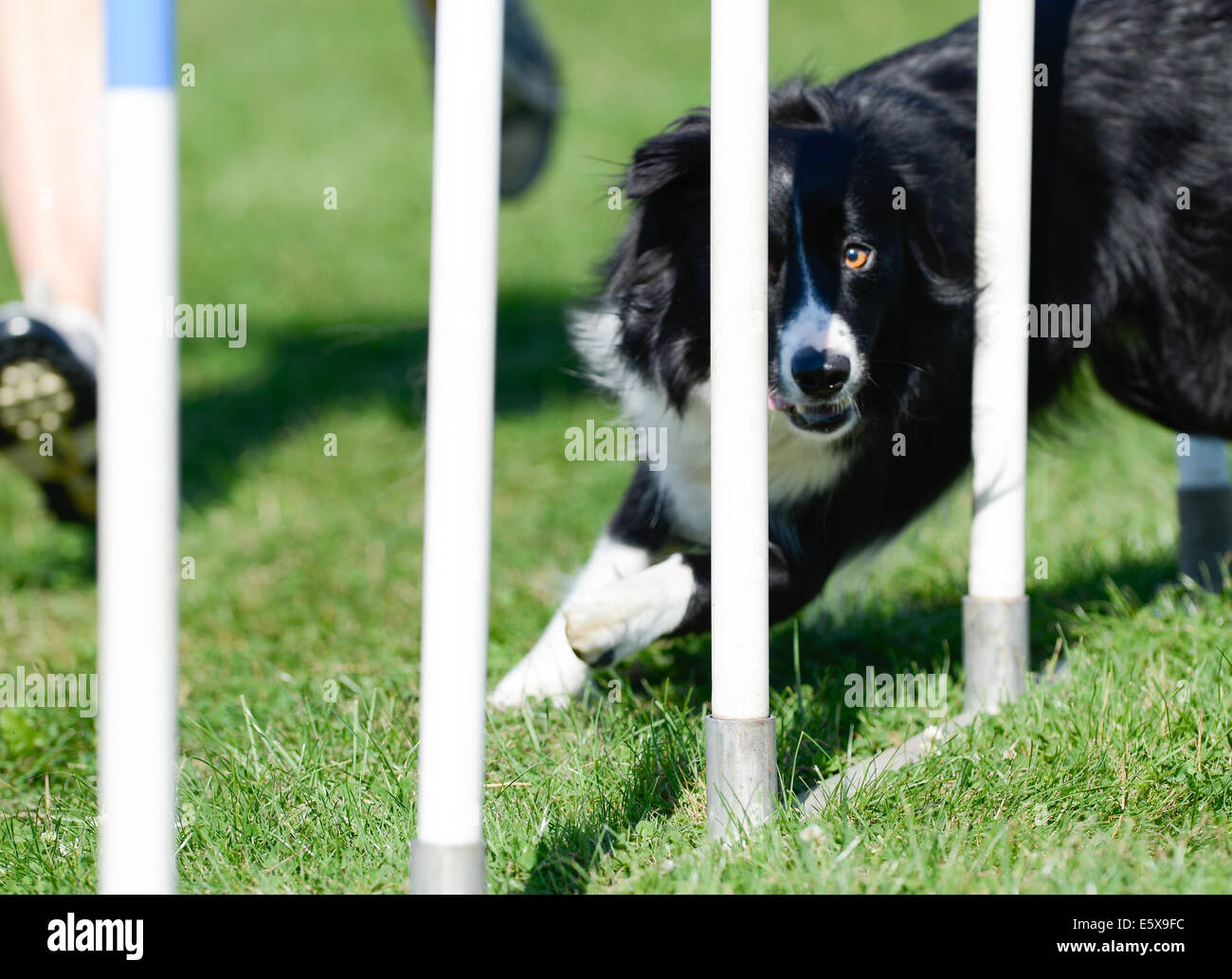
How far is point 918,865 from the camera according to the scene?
2080 millimetres

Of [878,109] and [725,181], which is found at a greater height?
[878,109]

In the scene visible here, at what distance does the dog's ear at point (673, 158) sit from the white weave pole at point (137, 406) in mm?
1522

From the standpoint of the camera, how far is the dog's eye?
9.27ft

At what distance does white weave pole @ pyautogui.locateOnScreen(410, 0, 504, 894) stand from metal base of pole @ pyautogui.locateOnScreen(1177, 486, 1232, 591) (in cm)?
251

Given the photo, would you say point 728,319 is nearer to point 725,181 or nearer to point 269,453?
point 725,181

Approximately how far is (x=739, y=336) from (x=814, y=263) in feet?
2.37

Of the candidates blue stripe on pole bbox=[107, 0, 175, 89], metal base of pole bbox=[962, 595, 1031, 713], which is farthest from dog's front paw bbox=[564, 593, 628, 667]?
blue stripe on pole bbox=[107, 0, 175, 89]

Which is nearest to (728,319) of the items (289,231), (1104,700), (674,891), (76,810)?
(674,891)

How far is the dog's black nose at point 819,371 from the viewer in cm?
267

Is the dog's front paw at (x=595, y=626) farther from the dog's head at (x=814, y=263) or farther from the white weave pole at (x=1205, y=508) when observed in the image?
the white weave pole at (x=1205, y=508)

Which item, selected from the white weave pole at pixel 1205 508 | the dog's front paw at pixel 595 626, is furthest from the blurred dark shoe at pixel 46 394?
the white weave pole at pixel 1205 508

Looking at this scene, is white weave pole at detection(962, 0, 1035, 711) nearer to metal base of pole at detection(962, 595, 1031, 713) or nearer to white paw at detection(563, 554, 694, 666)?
metal base of pole at detection(962, 595, 1031, 713)

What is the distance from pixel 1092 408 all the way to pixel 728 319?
5.75 feet

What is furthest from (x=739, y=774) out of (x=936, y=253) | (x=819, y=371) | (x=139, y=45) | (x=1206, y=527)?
(x=1206, y=527)
